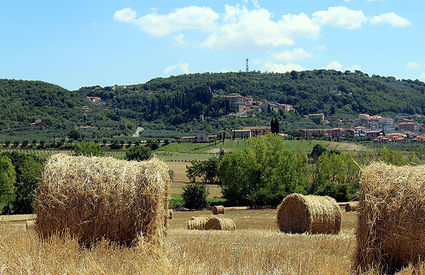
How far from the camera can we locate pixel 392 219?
827 centimetres

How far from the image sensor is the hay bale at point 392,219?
812 centimetres

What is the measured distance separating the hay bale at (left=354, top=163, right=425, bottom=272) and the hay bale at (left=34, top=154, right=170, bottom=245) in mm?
3913

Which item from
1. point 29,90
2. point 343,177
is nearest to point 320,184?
point 343,177

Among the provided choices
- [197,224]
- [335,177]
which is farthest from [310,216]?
[335,177]

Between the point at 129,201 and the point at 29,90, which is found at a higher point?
the point at 29,90

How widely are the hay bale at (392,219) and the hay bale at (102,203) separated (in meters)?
3.91

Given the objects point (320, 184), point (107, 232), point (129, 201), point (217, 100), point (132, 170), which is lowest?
point (320, 184)

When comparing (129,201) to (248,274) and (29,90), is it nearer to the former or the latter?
(248,274)

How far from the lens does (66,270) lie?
246 inches

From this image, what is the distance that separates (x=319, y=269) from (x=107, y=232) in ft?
15.7

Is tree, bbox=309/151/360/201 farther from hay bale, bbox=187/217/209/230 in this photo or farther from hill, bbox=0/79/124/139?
hill, bbox=0/79/124/139

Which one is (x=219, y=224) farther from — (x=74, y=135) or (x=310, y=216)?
(x=74, y=135)

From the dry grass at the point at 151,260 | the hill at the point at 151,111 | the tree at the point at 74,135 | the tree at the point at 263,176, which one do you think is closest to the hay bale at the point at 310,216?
the dry grass at the point at 151,260

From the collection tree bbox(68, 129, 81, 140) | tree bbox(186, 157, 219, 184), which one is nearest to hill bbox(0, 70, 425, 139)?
tree bbox(68, 129, 81, 140)
